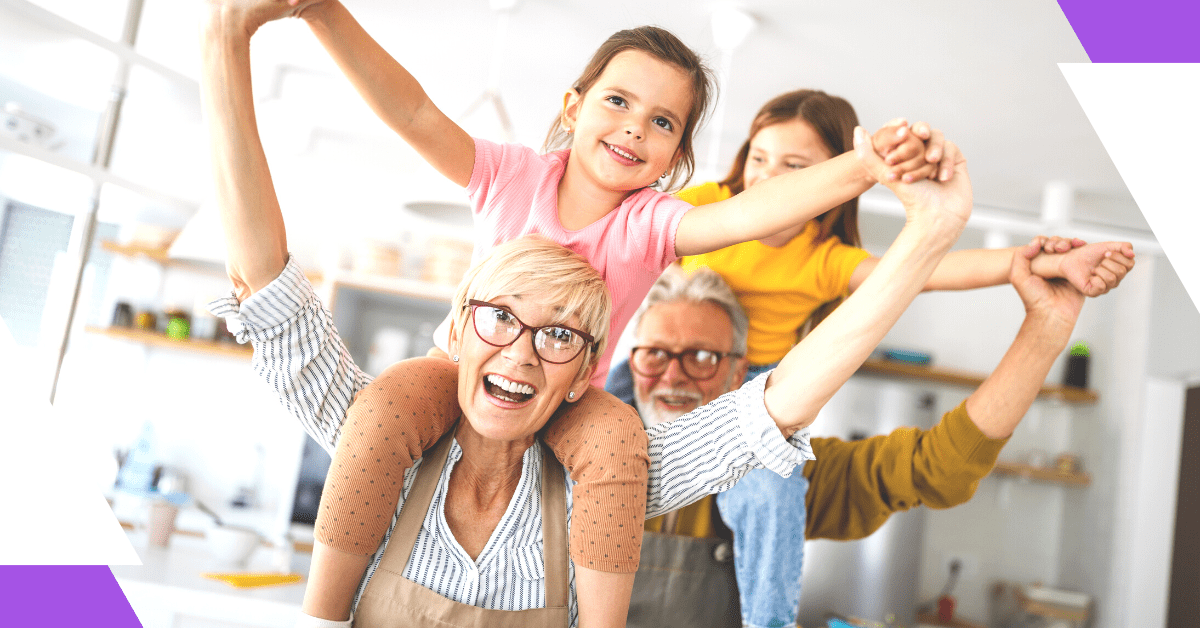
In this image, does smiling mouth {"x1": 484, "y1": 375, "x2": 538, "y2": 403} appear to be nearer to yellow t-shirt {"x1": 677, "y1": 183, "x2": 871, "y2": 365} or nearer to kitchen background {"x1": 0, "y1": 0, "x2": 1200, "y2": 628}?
yellow t-shirt {"x1": 677, "y1": 183, "x2": 871, "y2": 365}

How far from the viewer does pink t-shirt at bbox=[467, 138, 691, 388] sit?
3.55 feet

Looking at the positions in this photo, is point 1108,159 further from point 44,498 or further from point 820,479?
point 44,498

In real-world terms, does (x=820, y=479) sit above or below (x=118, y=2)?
below

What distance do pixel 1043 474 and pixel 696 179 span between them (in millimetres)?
2369

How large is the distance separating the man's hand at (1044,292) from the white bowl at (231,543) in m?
2.29

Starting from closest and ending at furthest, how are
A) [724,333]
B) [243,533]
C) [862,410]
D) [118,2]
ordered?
[724,333] < [243,533] < [118,2] < [862,410]

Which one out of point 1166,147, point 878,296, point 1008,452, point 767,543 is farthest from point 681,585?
point 1008,452

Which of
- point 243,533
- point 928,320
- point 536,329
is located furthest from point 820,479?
point 928,320

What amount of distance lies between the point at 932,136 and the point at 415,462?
26.6 inches

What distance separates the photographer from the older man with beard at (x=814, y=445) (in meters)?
1.15

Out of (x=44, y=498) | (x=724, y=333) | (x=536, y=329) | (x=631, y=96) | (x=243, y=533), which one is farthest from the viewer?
(x=243, y=533)

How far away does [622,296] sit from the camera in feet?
3.71

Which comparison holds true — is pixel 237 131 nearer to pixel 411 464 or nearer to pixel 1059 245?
pixel 411 464

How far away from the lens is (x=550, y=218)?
1111 mm
